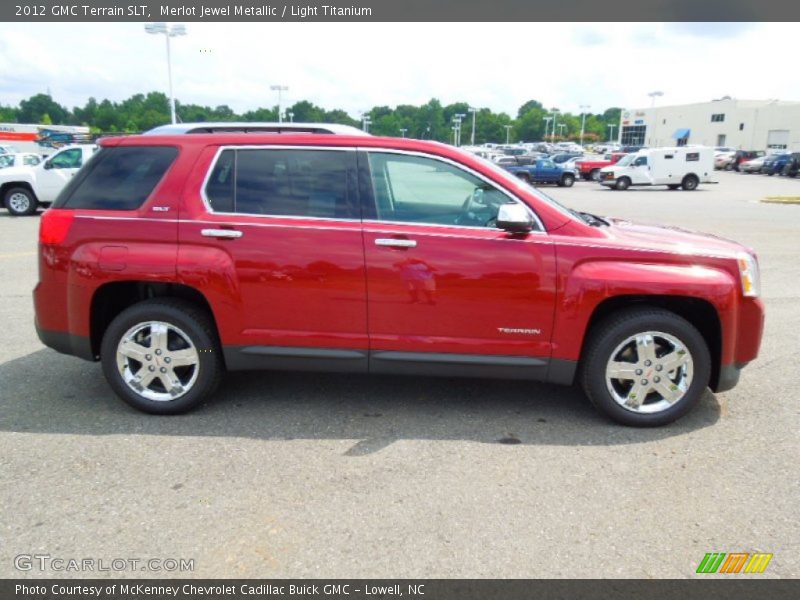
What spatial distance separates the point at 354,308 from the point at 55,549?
2047 millimetres

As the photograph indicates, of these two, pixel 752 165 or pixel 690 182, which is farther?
pixel 752 165

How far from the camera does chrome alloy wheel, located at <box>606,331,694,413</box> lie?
3928 millimetres

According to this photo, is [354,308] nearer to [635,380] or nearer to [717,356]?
[635,380]

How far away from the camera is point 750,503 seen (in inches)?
124

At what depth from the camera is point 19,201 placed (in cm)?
1656

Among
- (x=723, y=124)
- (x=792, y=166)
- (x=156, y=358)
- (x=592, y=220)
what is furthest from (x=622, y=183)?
(x=723, y=124)

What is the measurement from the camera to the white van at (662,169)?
30781mm

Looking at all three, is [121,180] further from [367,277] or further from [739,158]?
[739,158]

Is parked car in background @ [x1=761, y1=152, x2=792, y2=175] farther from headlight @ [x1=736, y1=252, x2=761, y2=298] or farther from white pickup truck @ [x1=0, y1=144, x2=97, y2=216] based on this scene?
headlight @ [x1=736, y1=252, x2=761, y2=298]

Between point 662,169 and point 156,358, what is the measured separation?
31.3 m

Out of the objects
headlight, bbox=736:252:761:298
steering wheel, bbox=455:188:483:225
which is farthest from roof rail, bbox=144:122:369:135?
headlight, bbox=736:252:761:298

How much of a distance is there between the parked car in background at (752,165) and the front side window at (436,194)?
53310 millimetres
